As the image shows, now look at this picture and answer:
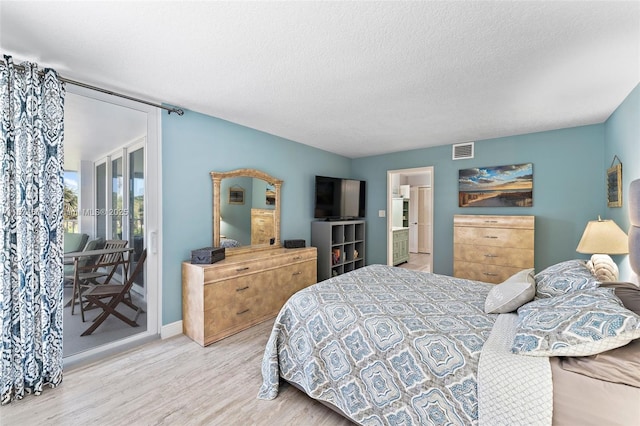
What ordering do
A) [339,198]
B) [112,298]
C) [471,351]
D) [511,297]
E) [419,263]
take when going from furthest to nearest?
1. [419,263]
2. [339,198]
3. [112,298]
4. [511,297]
5. [471,351]

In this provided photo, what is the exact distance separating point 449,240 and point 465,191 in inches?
32.9

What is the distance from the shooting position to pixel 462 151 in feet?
14.1

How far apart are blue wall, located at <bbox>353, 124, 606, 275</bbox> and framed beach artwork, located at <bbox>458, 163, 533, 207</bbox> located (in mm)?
71

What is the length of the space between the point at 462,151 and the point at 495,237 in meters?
1.45

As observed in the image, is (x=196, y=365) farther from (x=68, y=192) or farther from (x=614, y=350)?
(x=614, y=350)

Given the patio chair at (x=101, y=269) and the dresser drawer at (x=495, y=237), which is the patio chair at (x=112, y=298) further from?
the dresser drawer at (x=495, y=237)

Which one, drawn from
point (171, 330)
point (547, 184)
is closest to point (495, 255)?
point (547, 184)

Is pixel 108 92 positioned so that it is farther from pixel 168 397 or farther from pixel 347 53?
pixel 168 397

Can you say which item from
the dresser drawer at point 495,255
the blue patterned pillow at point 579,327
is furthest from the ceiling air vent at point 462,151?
the blue patterned pillow at point 579,327

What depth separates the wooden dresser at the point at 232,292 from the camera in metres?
2.68

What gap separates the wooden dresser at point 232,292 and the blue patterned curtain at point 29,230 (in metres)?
1.01

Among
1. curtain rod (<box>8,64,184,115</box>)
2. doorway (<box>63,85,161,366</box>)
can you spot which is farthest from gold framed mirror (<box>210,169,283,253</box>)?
curtain rod (<box>8,64,184,115</box>)

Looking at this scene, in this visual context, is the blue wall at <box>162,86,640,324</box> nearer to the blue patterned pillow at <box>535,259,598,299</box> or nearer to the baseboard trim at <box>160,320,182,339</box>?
the baseboard trim at <box>160,320,182,339</box>

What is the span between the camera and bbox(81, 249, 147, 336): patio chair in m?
2.58
